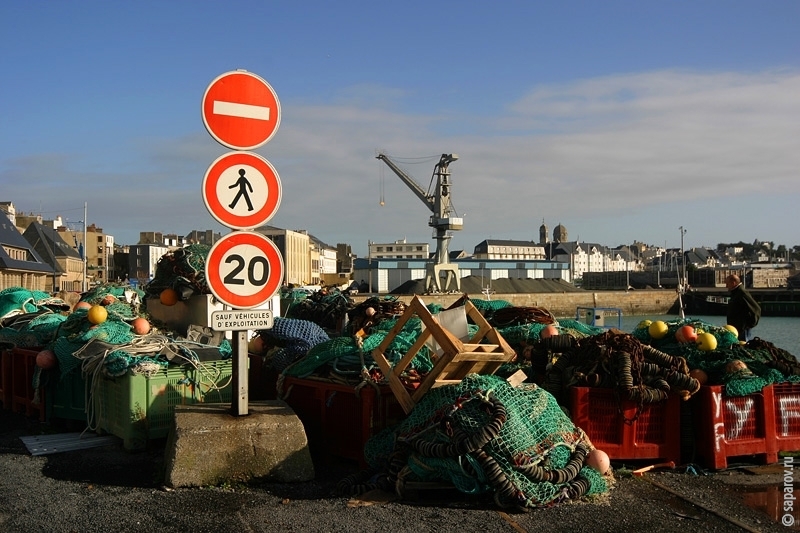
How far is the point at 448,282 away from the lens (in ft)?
226

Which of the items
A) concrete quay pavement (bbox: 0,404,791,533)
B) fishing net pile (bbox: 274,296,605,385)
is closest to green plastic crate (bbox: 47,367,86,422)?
concrete quay pavement (bbox: 0,404,791,533)

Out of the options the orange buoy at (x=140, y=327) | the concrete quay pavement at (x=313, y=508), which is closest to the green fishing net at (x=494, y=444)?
the concrete quay pavement at (x=313, y=508)

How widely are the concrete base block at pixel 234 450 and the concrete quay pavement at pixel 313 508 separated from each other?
0.08 m

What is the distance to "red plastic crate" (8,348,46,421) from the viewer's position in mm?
7914

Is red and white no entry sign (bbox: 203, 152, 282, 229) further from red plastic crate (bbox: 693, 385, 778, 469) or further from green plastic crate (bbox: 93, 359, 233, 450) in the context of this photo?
red plastic crate (bbox: 693, 385, 778, 469)

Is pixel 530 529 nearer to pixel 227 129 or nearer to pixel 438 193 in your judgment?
pixel 227 129

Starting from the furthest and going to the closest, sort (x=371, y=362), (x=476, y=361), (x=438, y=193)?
(x=438, y=193) < (x=371, y=362) < (x=476, y=361)

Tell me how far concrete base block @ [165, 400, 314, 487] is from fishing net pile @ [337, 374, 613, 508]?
46cm

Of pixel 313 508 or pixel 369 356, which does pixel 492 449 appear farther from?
pixel 369 356

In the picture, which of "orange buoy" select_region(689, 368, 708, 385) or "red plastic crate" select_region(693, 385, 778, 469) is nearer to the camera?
"red plastic crate" select_region(693, 385, 778, 469)

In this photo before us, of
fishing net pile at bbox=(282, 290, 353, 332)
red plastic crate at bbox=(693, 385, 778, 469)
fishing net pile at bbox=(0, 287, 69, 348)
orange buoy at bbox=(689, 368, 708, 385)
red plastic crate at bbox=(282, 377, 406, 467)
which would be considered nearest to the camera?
red plastic crate at bbox=(282, 377, 406, 467)

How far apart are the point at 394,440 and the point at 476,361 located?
912 millimetres

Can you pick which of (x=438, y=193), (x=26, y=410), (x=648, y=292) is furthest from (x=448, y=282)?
(x=26, y=410)

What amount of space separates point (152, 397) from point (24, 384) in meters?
2.97
